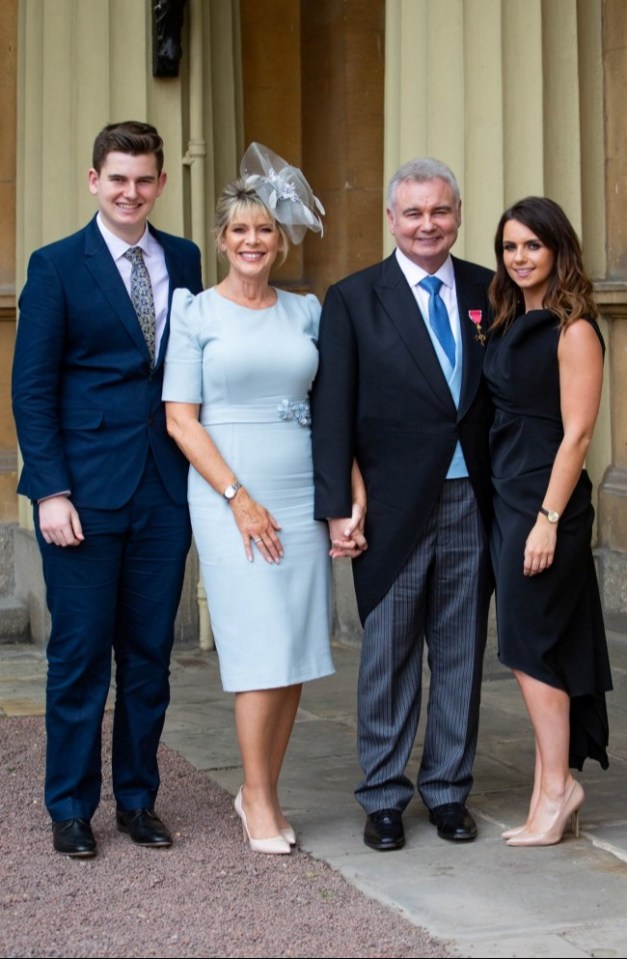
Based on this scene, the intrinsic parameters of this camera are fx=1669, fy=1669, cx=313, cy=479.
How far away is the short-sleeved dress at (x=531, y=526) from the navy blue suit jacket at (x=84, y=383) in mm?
972

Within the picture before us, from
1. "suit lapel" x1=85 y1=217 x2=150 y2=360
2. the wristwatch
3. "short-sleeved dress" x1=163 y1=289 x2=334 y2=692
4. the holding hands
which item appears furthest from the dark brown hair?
the holding hands

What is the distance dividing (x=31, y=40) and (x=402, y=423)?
4.14 meters

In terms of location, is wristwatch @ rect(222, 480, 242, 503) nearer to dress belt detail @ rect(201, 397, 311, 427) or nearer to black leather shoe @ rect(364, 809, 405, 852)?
dress belt detail @ rect(201, 397, 311, 427)

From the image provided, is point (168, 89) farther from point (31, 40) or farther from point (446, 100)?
point (446, 100)

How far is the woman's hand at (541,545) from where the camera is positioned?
466 centimetres

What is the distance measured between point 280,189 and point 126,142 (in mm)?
451

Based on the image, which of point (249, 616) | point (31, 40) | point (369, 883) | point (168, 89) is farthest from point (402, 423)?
point (31, 40)

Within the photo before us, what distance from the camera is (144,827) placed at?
4.85m

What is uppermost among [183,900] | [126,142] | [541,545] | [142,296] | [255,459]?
[126,142]

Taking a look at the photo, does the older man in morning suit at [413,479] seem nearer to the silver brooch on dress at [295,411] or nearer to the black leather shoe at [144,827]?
the silver brooch on dress at [295,411]

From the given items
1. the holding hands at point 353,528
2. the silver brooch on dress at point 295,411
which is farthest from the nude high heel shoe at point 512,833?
the silver brooch on dress at point 295,411

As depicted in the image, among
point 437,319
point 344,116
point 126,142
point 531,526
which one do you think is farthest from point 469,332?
point 344,116

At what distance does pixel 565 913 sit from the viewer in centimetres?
420

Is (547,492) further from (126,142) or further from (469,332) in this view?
(126,142)
